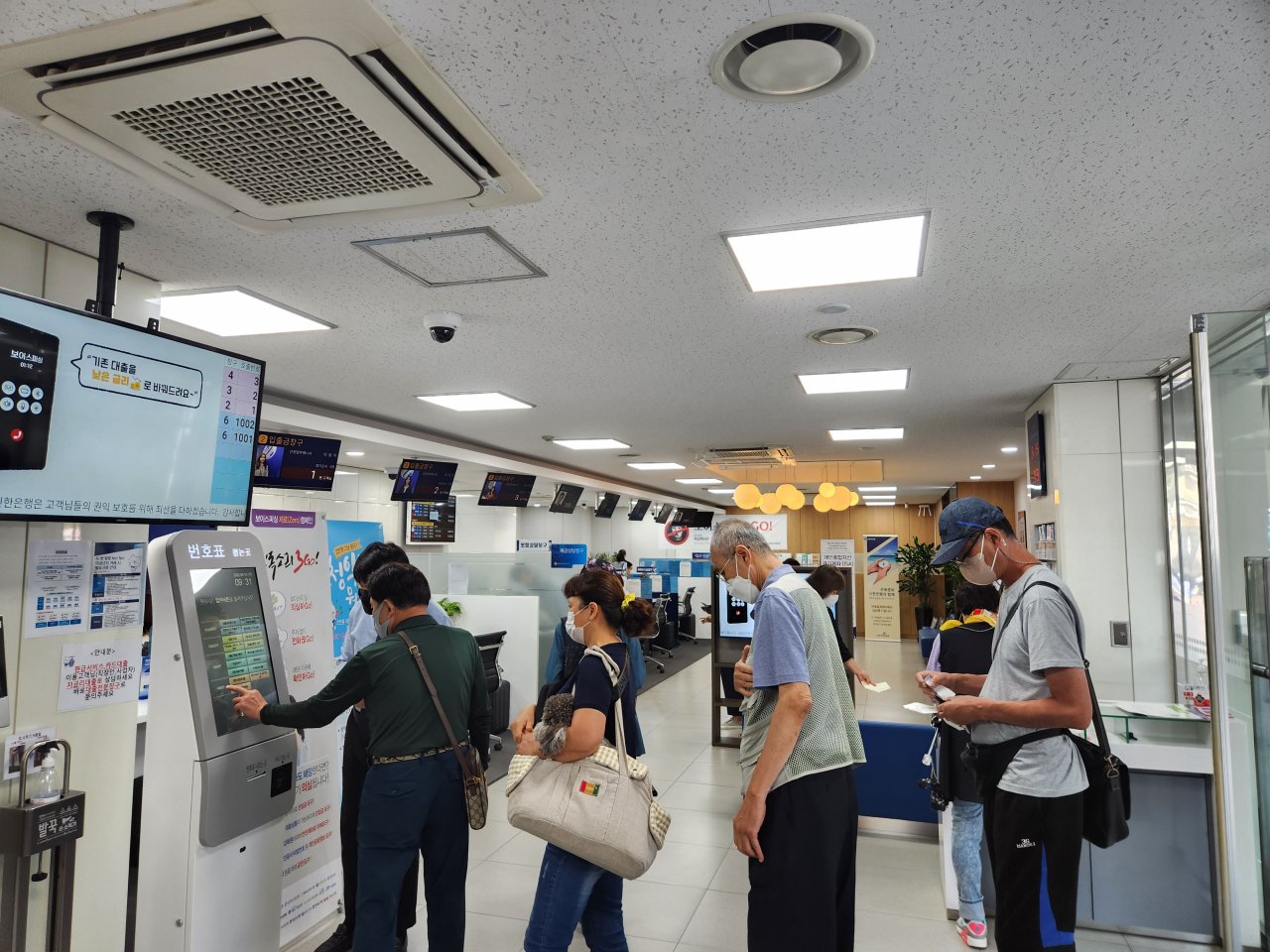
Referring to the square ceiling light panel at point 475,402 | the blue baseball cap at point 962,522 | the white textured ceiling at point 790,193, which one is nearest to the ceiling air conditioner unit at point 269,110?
the white textured ceiling at point 790,193

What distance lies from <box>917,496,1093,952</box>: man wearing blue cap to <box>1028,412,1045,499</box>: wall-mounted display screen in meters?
3.38

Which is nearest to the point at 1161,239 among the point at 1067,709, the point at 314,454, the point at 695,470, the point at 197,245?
the point at 1067,709

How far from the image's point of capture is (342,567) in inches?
201

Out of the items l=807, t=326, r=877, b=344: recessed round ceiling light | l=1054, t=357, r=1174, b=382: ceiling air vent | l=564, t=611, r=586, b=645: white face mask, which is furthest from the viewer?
l=1054, t=357, r=1174, b=382: ceiling air vent

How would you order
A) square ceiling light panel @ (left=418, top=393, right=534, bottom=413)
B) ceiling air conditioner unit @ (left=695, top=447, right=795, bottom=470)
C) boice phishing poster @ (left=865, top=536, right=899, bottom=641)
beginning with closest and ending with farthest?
square ceiling light panel @ (left=418, top=393, right=534, bottom=413) → ceiling air conditioner unit @ (left=695, top=447, right=795, bottom=470) → boice phishing poster @ (left=865, top=536, right=899, bottom=641)

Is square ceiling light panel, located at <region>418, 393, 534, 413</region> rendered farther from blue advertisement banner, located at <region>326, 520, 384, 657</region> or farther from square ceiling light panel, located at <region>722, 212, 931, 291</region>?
square ceiling light panel, located at <region>722, 212, 931, 291</region>

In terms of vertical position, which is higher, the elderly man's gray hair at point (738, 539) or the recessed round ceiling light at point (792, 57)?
the recessed round ceiling light at point (792, 57)

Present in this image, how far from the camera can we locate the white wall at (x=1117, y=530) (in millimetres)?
4535

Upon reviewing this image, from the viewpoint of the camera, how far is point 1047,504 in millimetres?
5062

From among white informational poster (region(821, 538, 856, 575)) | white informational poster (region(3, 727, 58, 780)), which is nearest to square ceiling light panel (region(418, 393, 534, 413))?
white informational poster (region(3, 727, 58, 780))

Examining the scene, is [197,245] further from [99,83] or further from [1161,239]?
[1161,239]

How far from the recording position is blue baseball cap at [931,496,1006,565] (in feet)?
7.92

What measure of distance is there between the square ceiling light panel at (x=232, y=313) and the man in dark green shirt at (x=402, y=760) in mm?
1541

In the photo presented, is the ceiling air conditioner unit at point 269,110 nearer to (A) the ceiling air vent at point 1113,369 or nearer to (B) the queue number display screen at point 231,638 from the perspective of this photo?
(B) the queue number display screen at point 231,638
